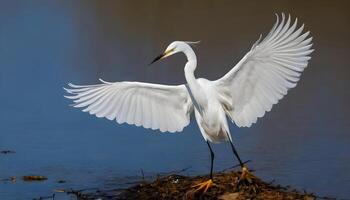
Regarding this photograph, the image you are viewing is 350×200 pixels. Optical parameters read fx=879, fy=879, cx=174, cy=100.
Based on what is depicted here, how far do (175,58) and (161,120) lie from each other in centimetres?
415

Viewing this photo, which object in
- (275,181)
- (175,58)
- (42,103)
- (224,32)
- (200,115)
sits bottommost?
(275,181)

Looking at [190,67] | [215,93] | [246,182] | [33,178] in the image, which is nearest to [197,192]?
[246,182]

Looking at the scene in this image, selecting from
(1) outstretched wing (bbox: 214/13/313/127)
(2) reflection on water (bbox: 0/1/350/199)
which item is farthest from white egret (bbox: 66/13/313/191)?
(2) reflection on water (bbox: 0/1/350/199)

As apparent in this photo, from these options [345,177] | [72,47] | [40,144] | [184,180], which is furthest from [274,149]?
[72,47]

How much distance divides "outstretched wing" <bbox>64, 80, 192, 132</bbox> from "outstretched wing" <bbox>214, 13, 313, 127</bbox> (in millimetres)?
337

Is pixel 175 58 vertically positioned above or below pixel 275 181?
above

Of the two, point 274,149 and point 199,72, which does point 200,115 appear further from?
point 199,72

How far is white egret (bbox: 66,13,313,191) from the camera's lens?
18.8 feet

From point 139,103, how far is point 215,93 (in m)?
0.55

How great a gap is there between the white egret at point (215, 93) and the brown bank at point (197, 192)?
0.29 feet

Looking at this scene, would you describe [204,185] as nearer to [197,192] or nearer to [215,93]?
[197,192]

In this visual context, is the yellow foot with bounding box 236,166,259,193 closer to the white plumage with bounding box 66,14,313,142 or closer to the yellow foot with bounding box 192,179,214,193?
the yellow foot with bounding box 192,179,214,193

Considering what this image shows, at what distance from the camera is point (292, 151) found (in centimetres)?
734

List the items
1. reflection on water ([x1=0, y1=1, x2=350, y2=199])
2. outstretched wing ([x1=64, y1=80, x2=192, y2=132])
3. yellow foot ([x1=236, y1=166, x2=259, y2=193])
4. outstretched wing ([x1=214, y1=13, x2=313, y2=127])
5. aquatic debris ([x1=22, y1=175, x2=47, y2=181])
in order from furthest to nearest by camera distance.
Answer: reflection on water ([x1=0, y1=1, x2=350, y2=199]) → aquatic debris ([x1=22, y1=175, x2=47, y2=181]) → outstretched wing ([x1=64, y1=80, x2=192, y2=132]) → yellow foot ([x1=236, y1=166, x2=259, y2=193]) → outstretched wing ([x1=214, y1=13, x2=313, y2=127])
